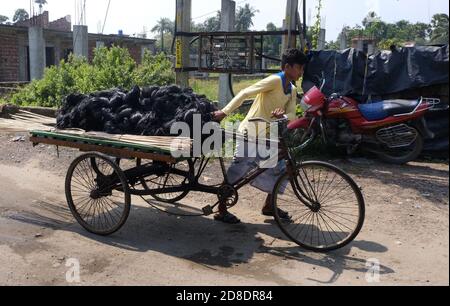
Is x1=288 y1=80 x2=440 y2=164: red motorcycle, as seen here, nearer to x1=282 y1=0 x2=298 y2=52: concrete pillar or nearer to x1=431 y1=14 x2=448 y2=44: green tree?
x1=282 y1=0 x2=298 y2=52: concrete pillar

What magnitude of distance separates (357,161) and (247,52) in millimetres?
3036

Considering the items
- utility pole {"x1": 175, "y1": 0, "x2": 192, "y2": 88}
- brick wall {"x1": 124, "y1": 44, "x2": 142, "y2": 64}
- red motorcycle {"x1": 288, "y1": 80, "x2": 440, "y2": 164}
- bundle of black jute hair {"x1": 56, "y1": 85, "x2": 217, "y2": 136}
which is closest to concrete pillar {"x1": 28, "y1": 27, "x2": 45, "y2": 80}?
Answer: brick wall {"x1": 124, "y1": 44, "x2": 142, "y2": 64}

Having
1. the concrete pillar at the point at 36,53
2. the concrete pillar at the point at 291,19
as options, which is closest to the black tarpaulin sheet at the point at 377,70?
the concrete pillar at the point at 291,19

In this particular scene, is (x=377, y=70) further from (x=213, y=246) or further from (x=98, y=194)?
(x=98, y=194)

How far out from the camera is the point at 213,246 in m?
4.45

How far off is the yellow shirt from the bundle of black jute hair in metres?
0.38

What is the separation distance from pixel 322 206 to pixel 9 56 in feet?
66.5

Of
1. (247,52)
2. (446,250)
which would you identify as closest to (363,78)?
(247,52)

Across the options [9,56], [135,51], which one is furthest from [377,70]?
[135,51]

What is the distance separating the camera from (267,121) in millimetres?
4391

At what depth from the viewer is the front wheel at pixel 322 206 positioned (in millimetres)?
4133

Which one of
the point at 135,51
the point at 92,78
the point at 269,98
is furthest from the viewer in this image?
the point at 135,51

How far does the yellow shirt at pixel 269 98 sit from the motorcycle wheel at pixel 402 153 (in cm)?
277
